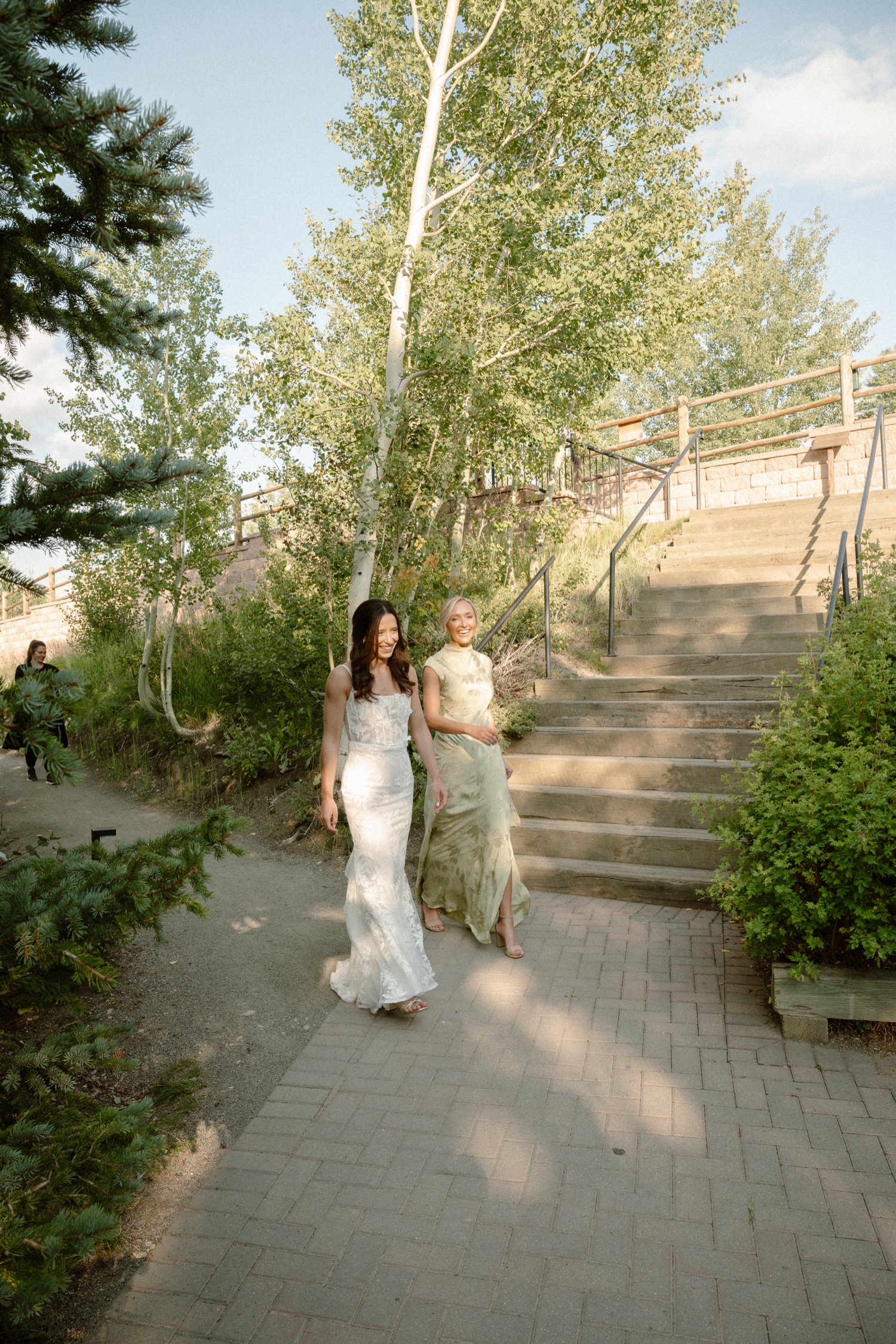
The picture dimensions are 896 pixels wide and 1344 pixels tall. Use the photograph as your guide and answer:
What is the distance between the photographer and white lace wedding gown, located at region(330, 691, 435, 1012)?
13.4ft

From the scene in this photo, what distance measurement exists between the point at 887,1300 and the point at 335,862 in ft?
16.6

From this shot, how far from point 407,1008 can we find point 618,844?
7.02 ft

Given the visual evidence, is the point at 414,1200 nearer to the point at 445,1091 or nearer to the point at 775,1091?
the point at 445,1091

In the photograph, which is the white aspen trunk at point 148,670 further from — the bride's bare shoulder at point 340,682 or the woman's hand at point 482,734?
the bride's bare shoulder at point 340,682

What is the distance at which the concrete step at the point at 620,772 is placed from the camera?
5.98m

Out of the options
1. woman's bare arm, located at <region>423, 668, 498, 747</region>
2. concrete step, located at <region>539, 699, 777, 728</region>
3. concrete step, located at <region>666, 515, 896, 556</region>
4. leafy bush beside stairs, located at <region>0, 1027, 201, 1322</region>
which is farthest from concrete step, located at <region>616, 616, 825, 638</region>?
leafy bush beside stairs, located at <region>0, 1027, 201, 1322</region>

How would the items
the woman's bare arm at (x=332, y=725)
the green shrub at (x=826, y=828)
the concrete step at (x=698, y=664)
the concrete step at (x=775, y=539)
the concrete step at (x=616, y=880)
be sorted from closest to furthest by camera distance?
the green shrub at (x=826, y=828)
the woman's bare arm at (x=332, y=725)
the concrete step at (x=616, y=880)
the concrete step at (x=698, y=664)
the concrete step at (x=775, y=539)

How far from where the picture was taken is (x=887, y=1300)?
94.4 inches

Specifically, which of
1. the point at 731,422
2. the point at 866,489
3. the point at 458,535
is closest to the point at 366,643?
the point at 866,489

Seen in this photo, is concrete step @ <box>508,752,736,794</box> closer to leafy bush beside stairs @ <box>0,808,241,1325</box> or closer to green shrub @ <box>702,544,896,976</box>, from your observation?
green shrub @ <box>702,544,896,976</box>

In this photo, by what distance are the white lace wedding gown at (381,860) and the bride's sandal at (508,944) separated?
1.97 feet

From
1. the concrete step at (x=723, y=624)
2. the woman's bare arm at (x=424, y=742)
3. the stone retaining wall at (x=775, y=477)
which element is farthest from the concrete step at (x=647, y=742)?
the stone retaining wall at (x=775, y=477)

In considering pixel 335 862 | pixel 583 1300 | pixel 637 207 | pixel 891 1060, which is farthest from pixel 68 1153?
pixel 637 207

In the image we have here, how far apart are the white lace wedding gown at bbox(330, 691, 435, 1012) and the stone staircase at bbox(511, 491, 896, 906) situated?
180cm
